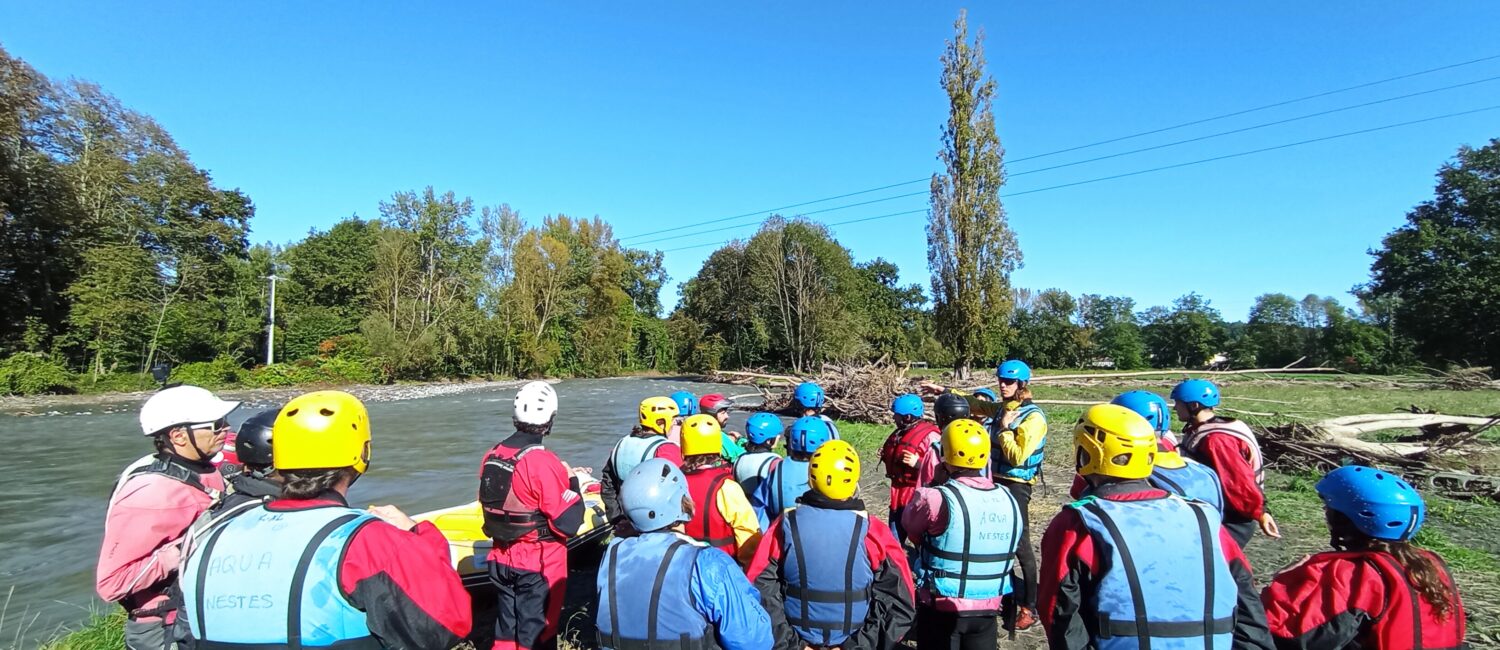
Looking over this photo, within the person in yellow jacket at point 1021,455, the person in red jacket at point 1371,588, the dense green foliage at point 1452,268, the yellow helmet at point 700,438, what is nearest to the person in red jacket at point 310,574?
the yellow helmet at point 700,438

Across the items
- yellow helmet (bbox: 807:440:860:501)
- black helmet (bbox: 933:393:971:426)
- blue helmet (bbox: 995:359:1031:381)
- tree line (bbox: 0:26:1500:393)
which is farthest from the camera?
tree line (bbox: 0:26:1500:393)

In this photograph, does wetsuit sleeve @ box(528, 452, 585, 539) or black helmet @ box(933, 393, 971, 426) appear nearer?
wetsuit sleeve @ box(528, 452, 585, 539)

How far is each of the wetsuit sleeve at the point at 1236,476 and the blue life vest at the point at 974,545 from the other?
1.66m

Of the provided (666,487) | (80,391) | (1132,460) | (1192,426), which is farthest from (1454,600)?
(80,391)

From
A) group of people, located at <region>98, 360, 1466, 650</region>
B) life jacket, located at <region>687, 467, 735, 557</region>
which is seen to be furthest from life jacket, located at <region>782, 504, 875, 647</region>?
life jacket, located at <region>687, 467, 735, 557</region>

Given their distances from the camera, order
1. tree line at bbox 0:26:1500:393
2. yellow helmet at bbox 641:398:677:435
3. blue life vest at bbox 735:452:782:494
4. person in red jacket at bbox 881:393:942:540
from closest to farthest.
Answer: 1. blue life vest at bbox 735:452:782:494
2. person in red jacket at bbox 881:393:942:540
3. yellow helmet at bbox 641:398:677:435
4. tree line at bbox 0:26:1500:393

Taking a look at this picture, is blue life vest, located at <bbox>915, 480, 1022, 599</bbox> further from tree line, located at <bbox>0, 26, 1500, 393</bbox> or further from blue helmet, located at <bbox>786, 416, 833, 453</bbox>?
tree line, located at <bbox>0, 26, 1500, 393</bbox>

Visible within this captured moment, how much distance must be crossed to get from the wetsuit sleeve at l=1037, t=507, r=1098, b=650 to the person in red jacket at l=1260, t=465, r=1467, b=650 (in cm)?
68

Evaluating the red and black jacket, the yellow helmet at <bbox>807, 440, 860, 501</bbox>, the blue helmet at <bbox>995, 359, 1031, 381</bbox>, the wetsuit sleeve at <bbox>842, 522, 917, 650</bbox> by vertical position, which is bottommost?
the wetsuit sleeve at <bbox>842, 522, 917, 650</bbox>

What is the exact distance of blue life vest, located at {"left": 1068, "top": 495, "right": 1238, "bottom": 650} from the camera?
2334 mm

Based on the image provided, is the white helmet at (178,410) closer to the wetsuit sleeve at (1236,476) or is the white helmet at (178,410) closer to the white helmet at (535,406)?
the white helmet at (535,406)

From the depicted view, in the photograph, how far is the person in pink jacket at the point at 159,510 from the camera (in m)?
3.12

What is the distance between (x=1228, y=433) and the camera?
421 cm

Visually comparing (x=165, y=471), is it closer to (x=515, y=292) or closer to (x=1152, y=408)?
(x=1152, y=408)
